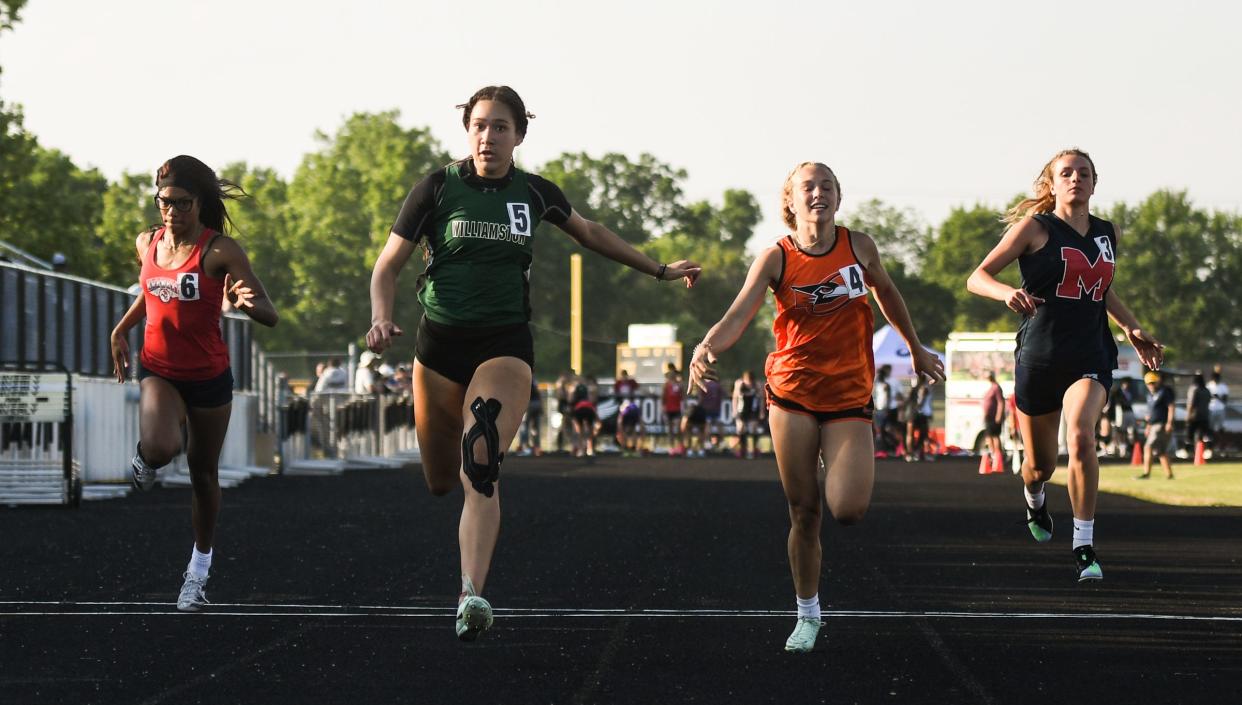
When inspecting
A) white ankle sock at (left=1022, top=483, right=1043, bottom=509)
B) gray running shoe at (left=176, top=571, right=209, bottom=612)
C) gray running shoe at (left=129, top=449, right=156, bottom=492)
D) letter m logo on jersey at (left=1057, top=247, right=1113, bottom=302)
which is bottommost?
gray running shoe at (left=176, top=571, right=209, bottom=612)

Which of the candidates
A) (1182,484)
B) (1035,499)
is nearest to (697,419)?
(1182,484)

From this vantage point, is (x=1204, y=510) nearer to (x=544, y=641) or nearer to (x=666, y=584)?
(x=666, y=584)

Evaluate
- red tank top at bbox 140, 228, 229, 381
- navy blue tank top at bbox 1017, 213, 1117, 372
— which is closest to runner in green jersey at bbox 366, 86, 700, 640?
red tank top at bbox 140, 228, 229, 381

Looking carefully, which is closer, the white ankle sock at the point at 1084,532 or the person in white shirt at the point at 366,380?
the white ankle sock at the point at 1084,532

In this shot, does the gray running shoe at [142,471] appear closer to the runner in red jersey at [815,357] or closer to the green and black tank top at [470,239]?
the green and black tank top at [470,239]

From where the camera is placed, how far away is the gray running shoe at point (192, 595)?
9.17 meters

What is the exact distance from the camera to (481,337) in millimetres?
7609

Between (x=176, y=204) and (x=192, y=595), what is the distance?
6.30 feet

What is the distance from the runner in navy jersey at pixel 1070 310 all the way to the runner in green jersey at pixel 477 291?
Answer: 10.2ft

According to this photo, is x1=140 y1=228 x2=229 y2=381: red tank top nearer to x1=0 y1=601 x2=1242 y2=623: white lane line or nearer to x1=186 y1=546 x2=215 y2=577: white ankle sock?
x1=186 y1=546 x2=215 y2=577: white ankle sock

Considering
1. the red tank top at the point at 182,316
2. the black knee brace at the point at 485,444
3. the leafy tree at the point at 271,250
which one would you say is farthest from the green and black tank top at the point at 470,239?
the leafy tree at the point at 271,250

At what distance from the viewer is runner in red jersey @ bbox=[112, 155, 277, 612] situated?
886 cm

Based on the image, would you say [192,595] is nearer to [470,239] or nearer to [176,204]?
[176,204]

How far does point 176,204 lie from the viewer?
888 cm
